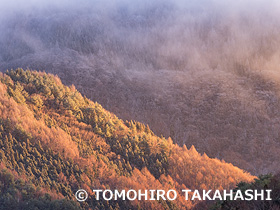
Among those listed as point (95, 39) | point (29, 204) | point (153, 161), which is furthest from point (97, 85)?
point (29, 204)

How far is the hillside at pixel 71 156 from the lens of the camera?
1017 centimetres

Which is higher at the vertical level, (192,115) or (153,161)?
(153,161)

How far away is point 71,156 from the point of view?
12328 millimetres

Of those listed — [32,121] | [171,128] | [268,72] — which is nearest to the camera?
[32,121]

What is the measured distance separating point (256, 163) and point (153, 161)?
60.9ft

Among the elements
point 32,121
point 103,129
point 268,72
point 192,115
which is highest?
point 32,121

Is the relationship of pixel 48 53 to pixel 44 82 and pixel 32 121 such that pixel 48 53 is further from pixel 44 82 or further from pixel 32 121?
pixel 32 121

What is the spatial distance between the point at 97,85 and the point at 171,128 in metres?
24.3

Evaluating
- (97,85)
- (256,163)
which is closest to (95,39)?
(97,85)

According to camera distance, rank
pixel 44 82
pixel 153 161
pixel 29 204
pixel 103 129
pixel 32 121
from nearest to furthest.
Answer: pixel 29 204 < pixel 32 121 < pixel 153 161 < pixel 103 129 < pixel 44 82

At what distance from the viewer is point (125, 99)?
50.8 metres

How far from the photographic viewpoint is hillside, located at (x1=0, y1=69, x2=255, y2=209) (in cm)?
1017

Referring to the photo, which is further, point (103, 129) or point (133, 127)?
point (133, 127)

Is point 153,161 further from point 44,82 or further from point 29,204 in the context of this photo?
point 44,82
